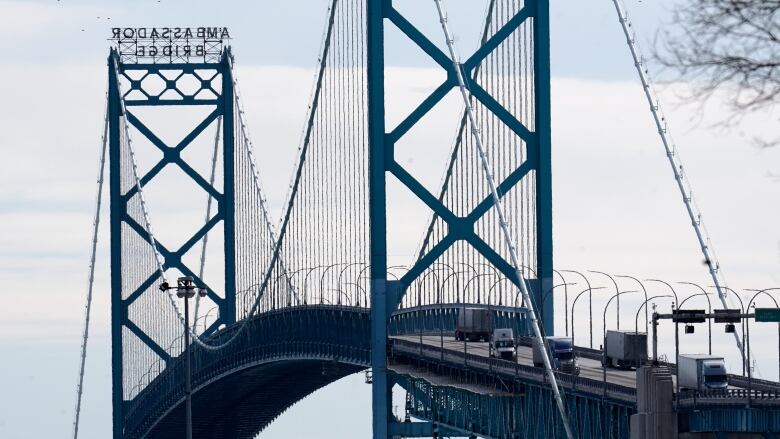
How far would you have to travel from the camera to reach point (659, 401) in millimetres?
42969

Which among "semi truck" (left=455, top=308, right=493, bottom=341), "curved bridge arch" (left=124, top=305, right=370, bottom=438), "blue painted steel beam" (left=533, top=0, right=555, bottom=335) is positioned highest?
"blue painted steel beam" (left=533, top=0, right=555, bottom=335)

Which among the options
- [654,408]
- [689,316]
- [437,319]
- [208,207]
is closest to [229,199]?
[208,207]

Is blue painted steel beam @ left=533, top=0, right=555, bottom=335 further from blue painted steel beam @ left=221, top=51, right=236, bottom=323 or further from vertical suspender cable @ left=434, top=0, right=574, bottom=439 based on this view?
blue painted steel beam @ left=221, top=51, right=236, bottom=323

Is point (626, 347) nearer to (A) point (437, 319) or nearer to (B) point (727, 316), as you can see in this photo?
(B) point (727, 316)

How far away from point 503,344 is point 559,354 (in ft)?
17.6

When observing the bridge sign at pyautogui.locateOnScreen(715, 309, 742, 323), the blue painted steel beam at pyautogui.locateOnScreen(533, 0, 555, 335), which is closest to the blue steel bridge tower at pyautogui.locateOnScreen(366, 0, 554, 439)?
the blue painted steel beam at pyautogui.locateOnScreen(533, 0, 555, 335)

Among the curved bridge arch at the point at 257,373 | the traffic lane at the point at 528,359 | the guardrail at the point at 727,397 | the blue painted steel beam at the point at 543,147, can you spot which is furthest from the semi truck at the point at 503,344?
the guardrail at the point at 727,397

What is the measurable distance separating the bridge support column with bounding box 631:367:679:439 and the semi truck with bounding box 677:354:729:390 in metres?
1.08

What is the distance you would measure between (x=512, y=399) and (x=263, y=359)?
2919cm

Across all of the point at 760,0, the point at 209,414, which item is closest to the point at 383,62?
the point at 209,414

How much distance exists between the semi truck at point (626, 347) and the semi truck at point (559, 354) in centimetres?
92

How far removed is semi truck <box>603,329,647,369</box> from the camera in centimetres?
5575

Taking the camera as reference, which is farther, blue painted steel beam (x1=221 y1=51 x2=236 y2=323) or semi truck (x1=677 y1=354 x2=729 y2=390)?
blue painted steel beam (x1=221 y1=51 x2=236 y2=323)

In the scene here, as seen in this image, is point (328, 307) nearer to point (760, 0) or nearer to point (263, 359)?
point (263, 359)
